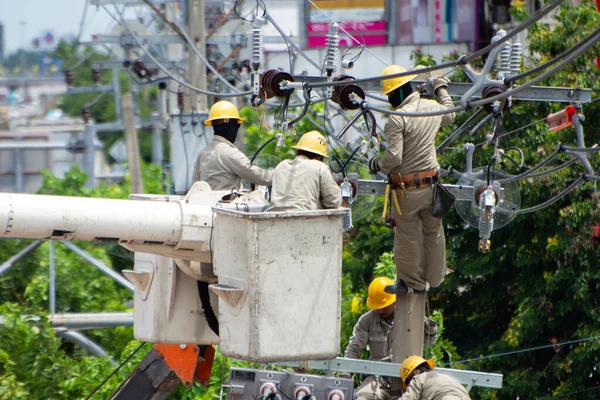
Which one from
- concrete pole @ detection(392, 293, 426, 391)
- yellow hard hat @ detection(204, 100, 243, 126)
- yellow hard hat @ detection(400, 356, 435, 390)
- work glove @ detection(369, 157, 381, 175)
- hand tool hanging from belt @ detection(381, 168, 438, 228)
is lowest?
yellow hard hat @ detection(400, 356, 435, 390)

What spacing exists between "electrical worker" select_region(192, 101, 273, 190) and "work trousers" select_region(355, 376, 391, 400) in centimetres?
196

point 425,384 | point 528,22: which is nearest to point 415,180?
point 425,384

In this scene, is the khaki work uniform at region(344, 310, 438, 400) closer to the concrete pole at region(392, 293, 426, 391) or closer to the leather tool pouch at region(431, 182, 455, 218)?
the concrete pole at region(392, 293, 426, 391)

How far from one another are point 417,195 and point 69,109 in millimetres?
72444

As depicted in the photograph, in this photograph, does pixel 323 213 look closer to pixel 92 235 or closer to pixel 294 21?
pixel 92 235

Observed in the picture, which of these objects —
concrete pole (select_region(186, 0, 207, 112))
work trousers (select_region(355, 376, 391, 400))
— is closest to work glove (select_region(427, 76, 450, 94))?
work trousers (select_region(355, 376, 391, 400))

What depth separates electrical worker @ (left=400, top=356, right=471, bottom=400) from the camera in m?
9.97

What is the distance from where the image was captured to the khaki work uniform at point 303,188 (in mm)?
9109

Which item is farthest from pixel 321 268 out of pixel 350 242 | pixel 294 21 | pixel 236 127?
pixel 294 21

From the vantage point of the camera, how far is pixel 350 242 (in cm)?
1767

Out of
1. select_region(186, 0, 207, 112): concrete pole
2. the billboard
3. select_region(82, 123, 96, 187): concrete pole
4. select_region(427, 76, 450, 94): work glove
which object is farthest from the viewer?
the billboard

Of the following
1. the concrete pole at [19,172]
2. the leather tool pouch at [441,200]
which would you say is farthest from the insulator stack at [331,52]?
the concrete pole at [19,172]

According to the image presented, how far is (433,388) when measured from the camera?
32.7 feet

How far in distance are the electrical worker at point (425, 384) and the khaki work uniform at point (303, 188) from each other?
161 centimetres
